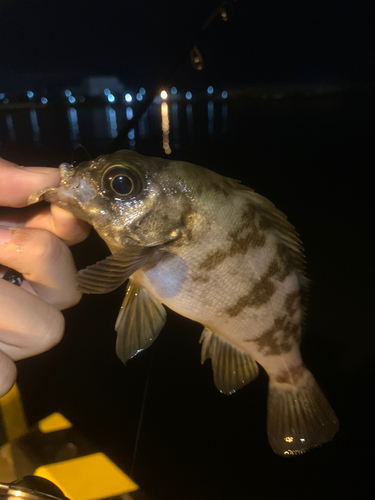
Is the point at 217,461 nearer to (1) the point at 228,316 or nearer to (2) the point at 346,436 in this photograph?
(2) the point at 346,436

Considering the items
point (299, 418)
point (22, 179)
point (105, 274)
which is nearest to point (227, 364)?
point (299, 418)

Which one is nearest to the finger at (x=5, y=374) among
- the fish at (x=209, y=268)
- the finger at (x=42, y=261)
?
the finger at (x=42, y=261)

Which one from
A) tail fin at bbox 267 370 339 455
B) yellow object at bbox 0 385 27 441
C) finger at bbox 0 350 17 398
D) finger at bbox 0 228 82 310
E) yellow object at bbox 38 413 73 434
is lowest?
yellow object at bbox 0 385 27 441

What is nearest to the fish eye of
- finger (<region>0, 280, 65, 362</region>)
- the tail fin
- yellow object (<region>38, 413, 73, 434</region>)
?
finger (<region>0, 280, 65, 362</region>)

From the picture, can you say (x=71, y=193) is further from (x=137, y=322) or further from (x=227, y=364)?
(x=227, y=364)

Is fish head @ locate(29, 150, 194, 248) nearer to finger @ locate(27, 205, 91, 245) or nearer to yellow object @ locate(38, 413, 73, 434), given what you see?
finger @ locate(27, 205, 91, 245)

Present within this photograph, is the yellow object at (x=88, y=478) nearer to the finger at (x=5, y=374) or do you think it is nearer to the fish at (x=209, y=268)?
the finger at (x=5, y=374)

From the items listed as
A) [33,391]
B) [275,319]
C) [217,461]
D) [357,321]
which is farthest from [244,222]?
[357,321]

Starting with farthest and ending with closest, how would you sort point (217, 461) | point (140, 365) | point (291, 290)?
point (140, 365) < point (217, 461) < point (291, 290)
